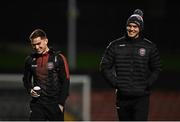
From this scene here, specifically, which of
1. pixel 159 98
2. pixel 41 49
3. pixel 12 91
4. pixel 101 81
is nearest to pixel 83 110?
pixel 12 91

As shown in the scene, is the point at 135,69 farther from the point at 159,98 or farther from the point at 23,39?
the point at 23,39

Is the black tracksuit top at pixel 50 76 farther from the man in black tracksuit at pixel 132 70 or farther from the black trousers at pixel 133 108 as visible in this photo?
the black trousers at pixel 133 108

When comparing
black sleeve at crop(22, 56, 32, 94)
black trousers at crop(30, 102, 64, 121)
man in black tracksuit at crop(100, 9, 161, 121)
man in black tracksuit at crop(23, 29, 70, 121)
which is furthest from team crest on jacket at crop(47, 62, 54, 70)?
man in black tracksuit at crop(100, 9, 161, 121)

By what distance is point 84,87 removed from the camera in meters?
16.0

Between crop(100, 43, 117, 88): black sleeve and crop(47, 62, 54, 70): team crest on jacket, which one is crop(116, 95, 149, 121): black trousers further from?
crop(47, 62, 54, 70): team crest on jacket

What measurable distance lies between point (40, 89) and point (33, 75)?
0.68 ft

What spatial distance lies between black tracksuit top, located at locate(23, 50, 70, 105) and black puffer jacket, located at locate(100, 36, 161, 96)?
19.9 inches

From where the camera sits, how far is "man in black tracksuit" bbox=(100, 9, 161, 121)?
8797mm

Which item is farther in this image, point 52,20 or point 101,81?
point 52,20

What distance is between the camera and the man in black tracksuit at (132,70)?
8.80 meters

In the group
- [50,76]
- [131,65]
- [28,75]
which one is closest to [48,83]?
[50,76]

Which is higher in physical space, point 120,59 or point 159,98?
point 120,59

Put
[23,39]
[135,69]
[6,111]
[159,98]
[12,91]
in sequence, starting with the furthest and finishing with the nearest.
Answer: [23,39] → [159,98] → [12,91] → [6,111] → [135,69]

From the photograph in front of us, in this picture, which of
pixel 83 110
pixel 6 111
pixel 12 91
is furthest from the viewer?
pixel 83 110
